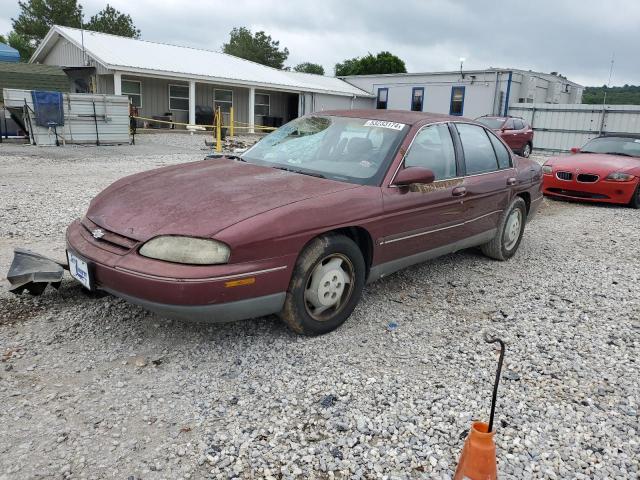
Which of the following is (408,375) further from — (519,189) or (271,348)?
(519,189)

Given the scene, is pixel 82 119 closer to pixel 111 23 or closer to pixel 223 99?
pixel 223 99

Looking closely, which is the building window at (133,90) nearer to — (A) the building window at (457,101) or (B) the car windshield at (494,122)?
(B) the car windshield at (494,122)

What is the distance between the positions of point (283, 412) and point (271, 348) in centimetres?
68

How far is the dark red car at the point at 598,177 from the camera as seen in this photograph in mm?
9383

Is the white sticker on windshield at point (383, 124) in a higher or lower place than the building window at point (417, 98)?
lower

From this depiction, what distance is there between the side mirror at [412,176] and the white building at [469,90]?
24.6 metres

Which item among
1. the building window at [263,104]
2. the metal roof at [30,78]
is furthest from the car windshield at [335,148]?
the building window at [263,104]

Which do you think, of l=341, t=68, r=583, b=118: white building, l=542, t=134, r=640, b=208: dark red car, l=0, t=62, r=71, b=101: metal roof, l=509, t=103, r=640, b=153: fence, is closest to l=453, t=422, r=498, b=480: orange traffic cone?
l=542, t=134, r=640, b=208: dark red car

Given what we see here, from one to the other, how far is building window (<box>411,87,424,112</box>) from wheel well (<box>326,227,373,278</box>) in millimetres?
27947

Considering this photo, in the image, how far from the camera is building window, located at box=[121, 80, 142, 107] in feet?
76.2

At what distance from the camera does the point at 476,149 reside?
503 cm

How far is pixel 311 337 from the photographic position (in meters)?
3.53

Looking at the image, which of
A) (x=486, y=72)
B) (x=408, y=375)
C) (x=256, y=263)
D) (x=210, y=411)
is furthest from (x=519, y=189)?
(x=486, y=72)

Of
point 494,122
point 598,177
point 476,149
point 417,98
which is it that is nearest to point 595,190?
point 598,177
